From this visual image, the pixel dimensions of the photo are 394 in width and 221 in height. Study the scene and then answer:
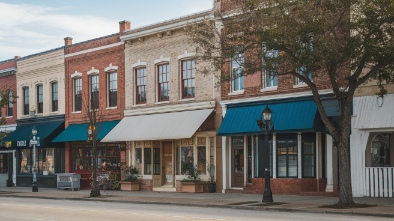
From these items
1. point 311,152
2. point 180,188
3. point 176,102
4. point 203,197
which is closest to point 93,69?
point 176,102

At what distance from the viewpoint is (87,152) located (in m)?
40.4

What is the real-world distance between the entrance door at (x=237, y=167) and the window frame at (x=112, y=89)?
9.52m

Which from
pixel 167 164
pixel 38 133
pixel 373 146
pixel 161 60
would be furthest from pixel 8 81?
pixel 373 146

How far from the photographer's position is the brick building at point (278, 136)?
2739cm

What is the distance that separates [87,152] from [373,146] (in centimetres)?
1899

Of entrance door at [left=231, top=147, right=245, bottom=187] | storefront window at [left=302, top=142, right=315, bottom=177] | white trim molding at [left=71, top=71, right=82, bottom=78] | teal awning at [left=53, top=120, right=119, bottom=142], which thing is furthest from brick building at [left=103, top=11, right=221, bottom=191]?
storefront window at [left=302, top=142, right=315, bottom=177]

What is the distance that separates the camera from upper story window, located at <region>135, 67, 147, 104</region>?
36.6 m

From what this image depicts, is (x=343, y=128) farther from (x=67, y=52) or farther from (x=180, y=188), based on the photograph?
(x=67, y=52)

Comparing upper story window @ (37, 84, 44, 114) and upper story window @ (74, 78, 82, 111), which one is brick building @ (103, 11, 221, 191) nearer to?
upper story window @ (74, 78, 82, 111)

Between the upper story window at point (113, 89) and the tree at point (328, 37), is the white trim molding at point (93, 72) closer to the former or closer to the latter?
the upper story window at point (113, 89)

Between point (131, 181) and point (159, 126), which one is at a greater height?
point (159, 126)

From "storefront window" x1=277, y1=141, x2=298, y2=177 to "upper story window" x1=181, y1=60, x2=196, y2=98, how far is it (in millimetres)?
6508

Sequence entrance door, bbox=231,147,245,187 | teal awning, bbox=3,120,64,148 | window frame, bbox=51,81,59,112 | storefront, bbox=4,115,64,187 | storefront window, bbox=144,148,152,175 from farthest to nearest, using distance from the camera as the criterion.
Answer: window frame, bbox=51,81,59,112 < storefront, bbox=4,115,64,187 < teal awning, bbox=3,120,64,148 < storefront window, bbox=144,148,152,175 < entrance door, bbox=231,147,245,187

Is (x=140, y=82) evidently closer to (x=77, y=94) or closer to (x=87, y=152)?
(x=77, y=94)
